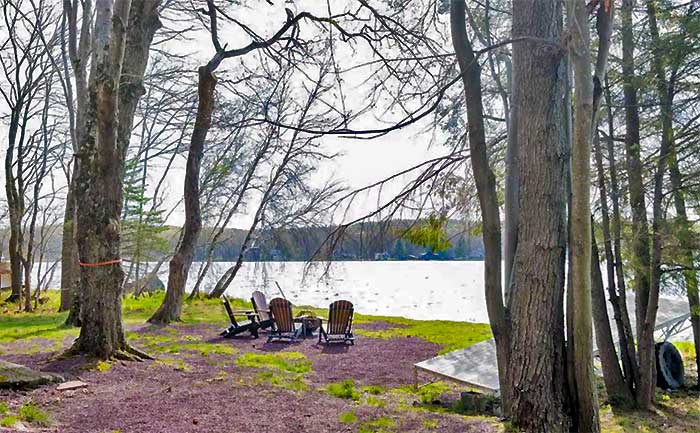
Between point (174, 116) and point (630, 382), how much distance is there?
12792mm

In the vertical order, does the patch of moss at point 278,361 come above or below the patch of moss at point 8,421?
below

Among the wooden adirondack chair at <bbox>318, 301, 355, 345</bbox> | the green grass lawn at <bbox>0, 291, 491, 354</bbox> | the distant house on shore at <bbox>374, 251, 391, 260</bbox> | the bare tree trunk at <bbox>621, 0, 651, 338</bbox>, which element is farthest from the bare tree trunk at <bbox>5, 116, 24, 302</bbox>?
the bare tree trunk at <bbox>621, 0, 651, 338</bbox>

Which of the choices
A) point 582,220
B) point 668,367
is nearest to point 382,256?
point 582,220

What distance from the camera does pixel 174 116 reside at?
575 inches

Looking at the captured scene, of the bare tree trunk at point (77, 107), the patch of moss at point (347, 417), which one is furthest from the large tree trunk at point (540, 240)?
the bare tree trunk at point (77, 107)

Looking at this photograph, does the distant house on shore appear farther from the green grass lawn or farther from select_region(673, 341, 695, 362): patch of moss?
select_region(673, 341, 695, 362): patch of moss

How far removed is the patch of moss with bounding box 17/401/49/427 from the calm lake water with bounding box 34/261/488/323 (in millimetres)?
7128

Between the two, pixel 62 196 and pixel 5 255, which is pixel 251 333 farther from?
pixel 5 255

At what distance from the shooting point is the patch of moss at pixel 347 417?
13.1ft

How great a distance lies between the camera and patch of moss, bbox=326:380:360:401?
16.6ft

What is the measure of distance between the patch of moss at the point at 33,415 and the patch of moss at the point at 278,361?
9.81ft

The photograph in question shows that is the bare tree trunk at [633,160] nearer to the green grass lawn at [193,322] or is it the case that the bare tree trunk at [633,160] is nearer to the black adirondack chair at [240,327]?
the green grass lawn at [193,322]

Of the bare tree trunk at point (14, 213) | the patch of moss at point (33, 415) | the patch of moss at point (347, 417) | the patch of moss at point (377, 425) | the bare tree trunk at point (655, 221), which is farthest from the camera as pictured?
the bare tree trunk at point (14, 213)

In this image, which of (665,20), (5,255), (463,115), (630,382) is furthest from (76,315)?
(5,255)
